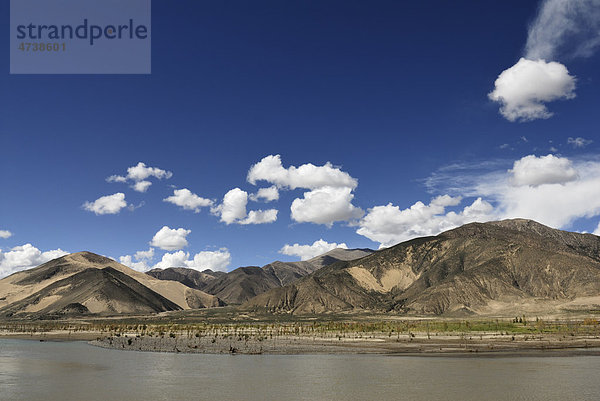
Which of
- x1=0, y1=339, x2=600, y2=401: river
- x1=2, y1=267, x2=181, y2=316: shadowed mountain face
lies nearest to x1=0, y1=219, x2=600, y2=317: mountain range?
x1=2, y1=267, x2=181, y2=316: shadowed mountain face

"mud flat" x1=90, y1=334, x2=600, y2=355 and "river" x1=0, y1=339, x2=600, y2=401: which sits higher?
"river" x1=0, y1=339, x2=600, y2=401

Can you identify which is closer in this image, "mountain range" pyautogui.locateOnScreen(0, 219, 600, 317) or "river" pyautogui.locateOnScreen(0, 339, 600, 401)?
"river" pyautogui.locateOnScreen(0, 339, 600, 401)

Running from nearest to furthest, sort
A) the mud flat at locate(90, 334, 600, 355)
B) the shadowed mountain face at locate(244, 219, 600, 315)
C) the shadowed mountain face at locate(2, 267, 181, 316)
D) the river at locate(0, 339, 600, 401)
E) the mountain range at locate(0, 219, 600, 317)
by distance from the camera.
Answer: the river at locate(0, 339, 600, 401), the mud flat at locate(90, 334, 600, 355), the shadowed mountain face at locate(244, 219, 600, 315), the mountain range at locate(0, 219, 600, 317), the shadowed mountain face at locate(2, 267, 181, 316)

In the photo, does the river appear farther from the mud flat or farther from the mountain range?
the mountain range

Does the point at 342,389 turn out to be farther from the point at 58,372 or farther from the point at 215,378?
the point at 58,372

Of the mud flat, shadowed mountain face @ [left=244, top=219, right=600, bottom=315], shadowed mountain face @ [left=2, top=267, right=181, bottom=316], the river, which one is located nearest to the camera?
the river

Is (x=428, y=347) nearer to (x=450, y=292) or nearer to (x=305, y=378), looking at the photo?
(x=305, y=378)

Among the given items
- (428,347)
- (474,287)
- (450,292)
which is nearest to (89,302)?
(450,292)

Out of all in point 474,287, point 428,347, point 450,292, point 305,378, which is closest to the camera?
point 305,378

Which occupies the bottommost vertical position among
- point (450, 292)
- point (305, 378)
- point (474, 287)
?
point (450, 292)

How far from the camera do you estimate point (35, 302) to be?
191500 millimetres

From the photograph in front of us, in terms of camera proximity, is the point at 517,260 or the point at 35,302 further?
the point at 35,302

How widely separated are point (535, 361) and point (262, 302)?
160 meters

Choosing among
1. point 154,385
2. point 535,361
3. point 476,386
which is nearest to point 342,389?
point 476,386
